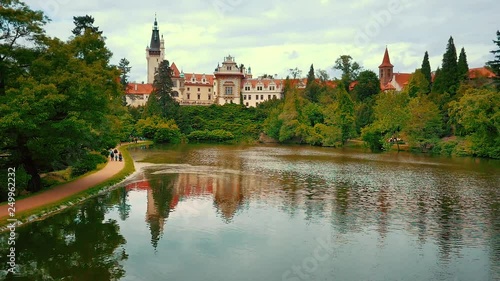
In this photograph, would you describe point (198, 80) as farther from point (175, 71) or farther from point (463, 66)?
point (463, 66)

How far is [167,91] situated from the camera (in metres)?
75.8

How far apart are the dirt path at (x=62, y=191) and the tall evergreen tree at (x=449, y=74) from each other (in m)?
42.5

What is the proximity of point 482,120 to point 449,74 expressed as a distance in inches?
523

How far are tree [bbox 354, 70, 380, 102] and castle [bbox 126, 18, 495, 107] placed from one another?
1546 centimetres

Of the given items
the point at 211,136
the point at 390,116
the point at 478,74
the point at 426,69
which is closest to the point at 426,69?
the point at 426,69

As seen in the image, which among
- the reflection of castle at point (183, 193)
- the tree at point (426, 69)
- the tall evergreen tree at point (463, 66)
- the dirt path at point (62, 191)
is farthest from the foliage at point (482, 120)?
the dirt path at point (62, 191)

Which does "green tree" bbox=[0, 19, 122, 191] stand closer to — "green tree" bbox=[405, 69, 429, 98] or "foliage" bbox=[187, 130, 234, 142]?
"green tree" bbox=[405, 69, 429, 98]

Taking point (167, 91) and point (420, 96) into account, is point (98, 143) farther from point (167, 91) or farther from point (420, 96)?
point (167, 91)

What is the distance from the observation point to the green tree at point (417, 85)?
200ft

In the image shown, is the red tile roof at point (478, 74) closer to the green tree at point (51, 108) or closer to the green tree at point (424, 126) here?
the green tree at point (424, 126)

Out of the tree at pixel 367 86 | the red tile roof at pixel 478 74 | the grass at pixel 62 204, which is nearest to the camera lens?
the grass at pixel 62 204

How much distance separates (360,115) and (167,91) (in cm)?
3174

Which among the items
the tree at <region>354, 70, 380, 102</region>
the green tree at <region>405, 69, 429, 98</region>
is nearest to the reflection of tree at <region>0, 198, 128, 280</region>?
the green tree at <region>405, 69, 429, 98</region>

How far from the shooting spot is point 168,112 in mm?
73875
